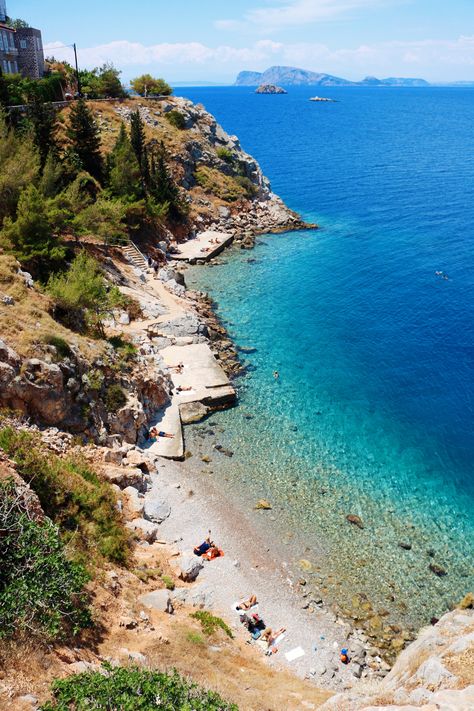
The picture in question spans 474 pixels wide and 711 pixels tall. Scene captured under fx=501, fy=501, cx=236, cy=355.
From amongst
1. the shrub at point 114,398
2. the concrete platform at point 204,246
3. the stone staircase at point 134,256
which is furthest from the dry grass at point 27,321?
the concrete platform at point 204,246

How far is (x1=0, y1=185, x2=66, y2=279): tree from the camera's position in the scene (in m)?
36.7

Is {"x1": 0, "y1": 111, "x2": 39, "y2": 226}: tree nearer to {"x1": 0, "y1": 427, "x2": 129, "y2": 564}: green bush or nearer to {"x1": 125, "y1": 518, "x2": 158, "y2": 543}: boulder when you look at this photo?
{"x1": 0, "y1": 427, "x2": 129, "y2": 564}: green bush

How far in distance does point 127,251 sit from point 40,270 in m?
17.6

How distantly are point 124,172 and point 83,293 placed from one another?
30.9 meters

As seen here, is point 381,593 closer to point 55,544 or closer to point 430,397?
point 55,544

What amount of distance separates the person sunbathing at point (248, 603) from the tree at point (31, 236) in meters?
27.4

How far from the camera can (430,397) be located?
126 ft

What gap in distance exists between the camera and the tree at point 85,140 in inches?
2247

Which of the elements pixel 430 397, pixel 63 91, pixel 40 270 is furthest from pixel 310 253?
pixel 63 91

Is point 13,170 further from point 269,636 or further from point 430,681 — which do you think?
point 430,681

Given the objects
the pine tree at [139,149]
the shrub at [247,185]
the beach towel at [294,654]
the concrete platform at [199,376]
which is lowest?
the beach towel at [294,654]

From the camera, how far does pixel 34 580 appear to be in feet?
50.3

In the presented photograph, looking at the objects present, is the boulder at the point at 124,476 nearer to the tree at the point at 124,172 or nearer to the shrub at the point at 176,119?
the tree at the point at 124,172

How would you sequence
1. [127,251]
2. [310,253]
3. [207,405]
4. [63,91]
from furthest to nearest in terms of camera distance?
[63,91], [310,253], [127,251], [207,405]
